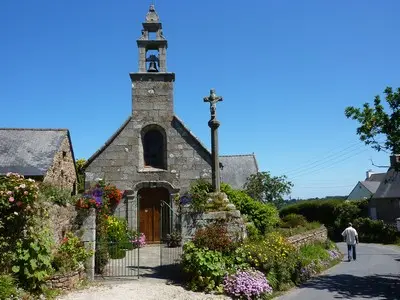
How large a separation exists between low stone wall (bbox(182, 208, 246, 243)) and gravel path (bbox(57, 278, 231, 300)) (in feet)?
5.25

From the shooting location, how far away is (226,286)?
869cm

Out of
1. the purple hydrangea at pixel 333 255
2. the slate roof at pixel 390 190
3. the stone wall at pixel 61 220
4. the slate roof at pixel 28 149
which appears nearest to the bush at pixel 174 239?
the stone wall at pixel 61 220

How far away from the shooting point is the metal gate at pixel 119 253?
392 inches

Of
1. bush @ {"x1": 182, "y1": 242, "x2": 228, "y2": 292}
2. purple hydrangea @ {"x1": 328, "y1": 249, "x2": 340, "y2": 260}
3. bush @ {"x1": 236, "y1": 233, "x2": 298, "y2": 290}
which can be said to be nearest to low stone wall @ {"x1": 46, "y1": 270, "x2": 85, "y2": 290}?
bush @ {"x1": 182, "y1": 242, "x2": 228, "y2": 292}

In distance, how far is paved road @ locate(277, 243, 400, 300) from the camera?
31.1 ft

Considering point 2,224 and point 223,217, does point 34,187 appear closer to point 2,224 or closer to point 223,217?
point 2,224

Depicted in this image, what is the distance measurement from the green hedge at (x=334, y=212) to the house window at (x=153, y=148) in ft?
70.0

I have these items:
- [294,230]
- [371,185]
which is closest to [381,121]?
[294,230]

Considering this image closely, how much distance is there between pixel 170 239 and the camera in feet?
46.1

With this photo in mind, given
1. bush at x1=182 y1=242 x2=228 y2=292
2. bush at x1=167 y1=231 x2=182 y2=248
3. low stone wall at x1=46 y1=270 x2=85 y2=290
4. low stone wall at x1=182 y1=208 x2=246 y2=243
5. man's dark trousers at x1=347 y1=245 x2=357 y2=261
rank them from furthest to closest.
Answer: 1. man's dark trousers at x1=347 y1=245 x2=357 y2=261
2. bush at x1=167 y1=231 x2=182 y2=248
3. low stone wall at x1=182 y1=208 x2=246 y2=243
4. bush at x1=182 y1=242 x2=228 y2=292
5. low stone wall at x1=46 y1=270 x2=85 y2=290

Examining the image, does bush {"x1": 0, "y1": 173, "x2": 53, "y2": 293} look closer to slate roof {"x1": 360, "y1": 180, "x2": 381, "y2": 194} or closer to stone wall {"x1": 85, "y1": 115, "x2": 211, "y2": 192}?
stone wall {"x1": 85, "y1": 115, "x2": 211, "y2": 192}

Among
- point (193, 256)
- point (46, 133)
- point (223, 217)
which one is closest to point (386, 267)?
point (223, 217)

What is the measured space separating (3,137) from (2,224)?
933 cm

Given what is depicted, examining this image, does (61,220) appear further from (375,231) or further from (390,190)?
(390,190)
